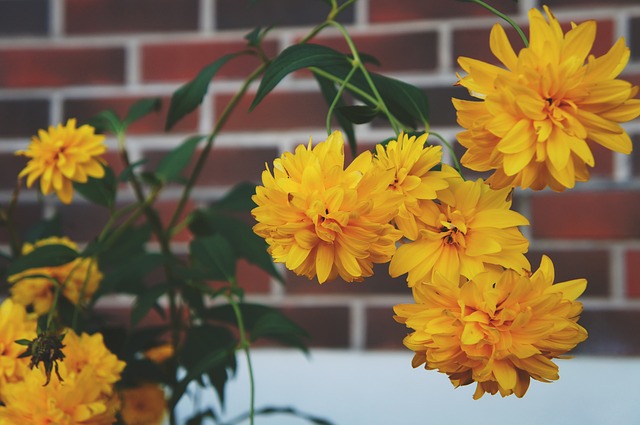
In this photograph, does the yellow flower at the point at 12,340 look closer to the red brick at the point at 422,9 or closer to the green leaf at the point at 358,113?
the green leaf at the point at 358,113

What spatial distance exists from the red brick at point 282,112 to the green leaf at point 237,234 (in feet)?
0.78

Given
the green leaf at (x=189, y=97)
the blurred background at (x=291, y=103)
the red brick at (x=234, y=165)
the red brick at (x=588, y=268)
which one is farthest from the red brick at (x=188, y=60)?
the red brick at (x=588, y=268)

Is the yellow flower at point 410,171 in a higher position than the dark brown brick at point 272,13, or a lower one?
lower

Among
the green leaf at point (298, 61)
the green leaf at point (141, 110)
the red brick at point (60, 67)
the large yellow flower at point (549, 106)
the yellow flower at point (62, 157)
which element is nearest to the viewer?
the large yellow flower at point (549, 106)

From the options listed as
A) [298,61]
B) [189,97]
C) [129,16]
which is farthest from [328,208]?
[129,16]

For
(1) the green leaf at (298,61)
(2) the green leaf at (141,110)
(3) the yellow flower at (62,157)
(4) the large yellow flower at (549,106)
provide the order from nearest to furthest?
1. (4) the large yellow flower at (549,106)
2. (1) the green leaf at (298,61)
3. (3) the yellow flower at (62,157)
4. (2) the green leaf at (141,110)

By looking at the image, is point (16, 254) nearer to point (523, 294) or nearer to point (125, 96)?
point (125, 96)

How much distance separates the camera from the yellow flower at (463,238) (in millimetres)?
425

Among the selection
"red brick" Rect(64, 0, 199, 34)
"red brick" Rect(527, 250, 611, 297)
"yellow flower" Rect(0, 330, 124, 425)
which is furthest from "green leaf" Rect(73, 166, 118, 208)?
"red brick" Rect(527, 250, 611, 297)

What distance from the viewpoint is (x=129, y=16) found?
3.45 ft

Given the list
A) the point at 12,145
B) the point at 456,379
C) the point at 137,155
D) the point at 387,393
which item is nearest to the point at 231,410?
the point at 387,393

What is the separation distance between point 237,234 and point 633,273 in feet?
1.67

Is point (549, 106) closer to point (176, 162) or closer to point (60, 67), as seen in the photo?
point (176, 162)

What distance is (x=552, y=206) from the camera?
0.98 metres
